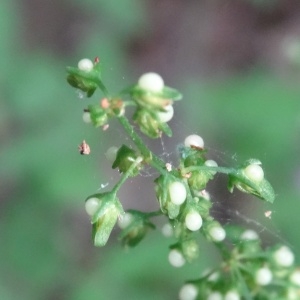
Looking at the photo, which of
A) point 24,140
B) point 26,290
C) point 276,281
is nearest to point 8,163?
point 24,140

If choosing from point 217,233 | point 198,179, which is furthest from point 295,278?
point 198,179

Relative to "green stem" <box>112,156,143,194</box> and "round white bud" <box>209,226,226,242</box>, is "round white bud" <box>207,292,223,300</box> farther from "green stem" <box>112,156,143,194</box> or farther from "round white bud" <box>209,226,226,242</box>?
"green stem" <box>112,156,143,194</box>

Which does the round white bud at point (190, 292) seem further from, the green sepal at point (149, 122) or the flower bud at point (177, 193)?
the green sepal at point (149, 122)

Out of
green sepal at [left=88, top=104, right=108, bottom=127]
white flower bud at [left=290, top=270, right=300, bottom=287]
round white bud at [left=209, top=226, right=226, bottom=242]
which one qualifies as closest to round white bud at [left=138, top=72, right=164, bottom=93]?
green sepal at [left=88, top=104, right=108, bottom=127]

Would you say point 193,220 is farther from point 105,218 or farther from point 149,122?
point 149,122

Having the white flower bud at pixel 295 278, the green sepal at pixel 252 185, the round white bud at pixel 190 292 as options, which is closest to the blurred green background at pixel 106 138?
the white flower bud at pixel 295 278

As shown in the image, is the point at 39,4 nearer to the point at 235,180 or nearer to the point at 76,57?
the point at 76,57
